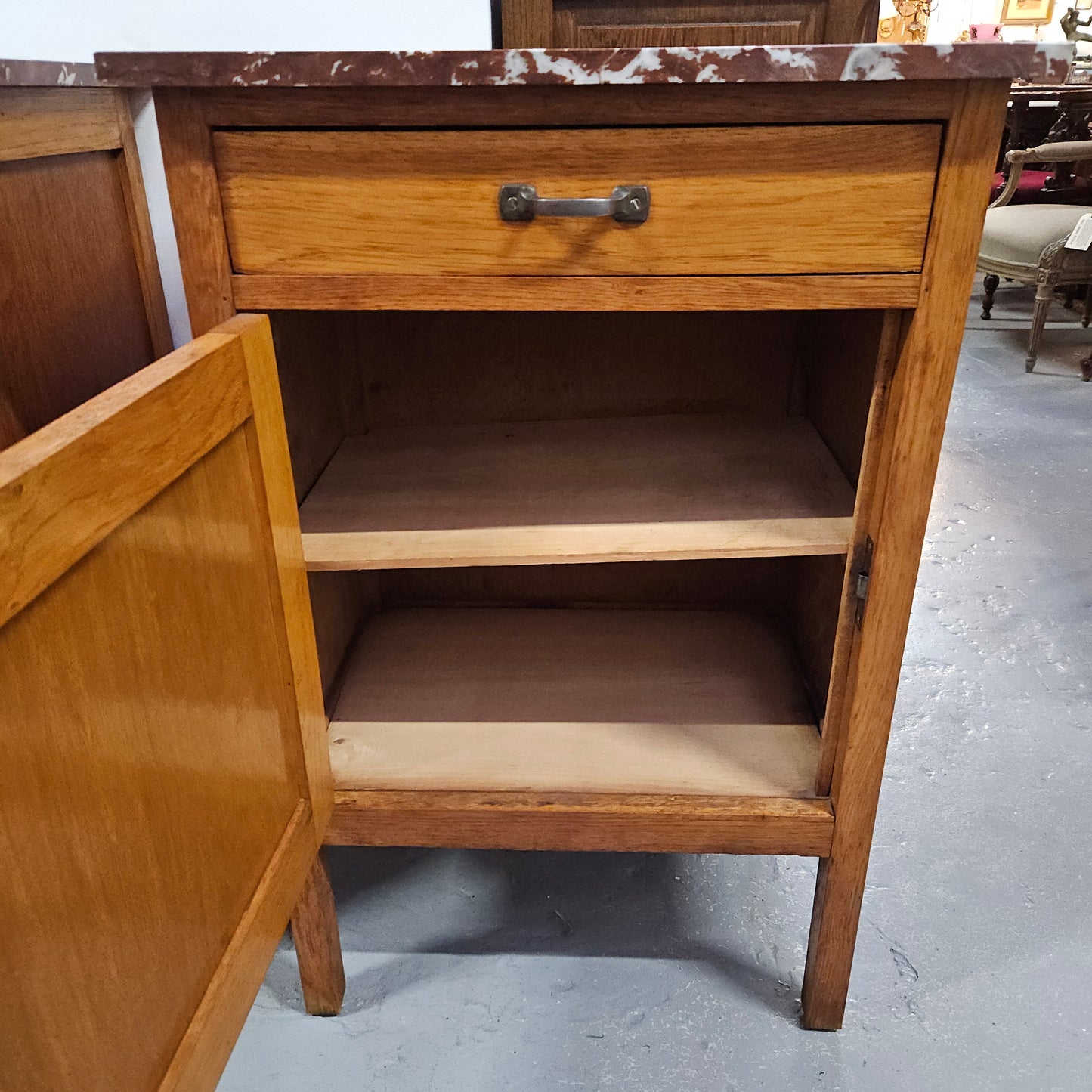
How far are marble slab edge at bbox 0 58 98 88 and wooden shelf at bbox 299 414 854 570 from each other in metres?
0.41

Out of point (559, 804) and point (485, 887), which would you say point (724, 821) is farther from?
Answer: point (485, 887)

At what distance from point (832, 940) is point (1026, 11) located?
25.0 feet

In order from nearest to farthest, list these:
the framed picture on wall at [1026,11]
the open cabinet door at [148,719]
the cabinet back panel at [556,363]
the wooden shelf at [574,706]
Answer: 1. the open cabinet door at [148,719]
2. the wooden shelf at [574,706]
3. the cabinet back panel at [556,363]
4. the framed picture on wall at [1026,11]

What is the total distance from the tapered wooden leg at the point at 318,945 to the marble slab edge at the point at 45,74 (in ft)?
2.32

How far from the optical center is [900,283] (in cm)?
66

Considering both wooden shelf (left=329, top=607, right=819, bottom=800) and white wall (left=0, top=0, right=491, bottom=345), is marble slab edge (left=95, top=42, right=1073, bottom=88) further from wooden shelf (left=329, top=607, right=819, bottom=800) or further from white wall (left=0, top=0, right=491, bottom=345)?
wooden shelf (left=329, top=607, right=819, bottom=800)

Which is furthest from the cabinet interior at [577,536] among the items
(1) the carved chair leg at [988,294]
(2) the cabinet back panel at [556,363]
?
(1) the carved chair leg at [988,294]

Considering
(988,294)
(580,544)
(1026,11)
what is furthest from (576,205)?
(1026,11)

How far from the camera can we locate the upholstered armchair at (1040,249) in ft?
9.05

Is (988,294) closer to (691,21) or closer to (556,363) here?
(556,363)

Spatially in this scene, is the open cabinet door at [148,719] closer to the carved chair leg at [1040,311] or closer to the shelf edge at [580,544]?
the shelf edge at [580,544]

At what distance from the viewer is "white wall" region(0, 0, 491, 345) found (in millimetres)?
932

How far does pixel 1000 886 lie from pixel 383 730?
0.75 meters

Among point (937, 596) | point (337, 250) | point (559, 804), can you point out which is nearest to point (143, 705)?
point (337, 250)
